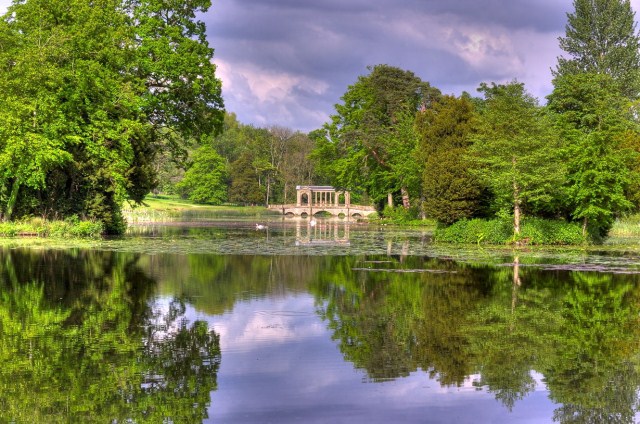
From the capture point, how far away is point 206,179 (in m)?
122

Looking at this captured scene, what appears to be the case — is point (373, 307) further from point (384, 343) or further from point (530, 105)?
point (530, 105)

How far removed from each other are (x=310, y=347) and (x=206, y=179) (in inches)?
4415

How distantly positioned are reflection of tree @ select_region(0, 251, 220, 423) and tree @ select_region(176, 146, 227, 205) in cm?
10356

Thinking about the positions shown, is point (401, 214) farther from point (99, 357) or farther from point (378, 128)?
point (99, 357)

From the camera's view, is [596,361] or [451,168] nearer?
[596,361]

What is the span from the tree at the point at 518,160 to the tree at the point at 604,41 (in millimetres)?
46807

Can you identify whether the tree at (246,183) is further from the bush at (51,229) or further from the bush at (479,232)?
the bush at (479,232)

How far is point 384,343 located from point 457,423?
3.97 m

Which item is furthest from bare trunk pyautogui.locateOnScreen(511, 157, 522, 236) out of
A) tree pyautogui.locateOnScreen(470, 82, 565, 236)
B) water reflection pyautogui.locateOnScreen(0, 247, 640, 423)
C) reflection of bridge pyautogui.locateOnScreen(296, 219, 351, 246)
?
water reflection pyautogui.locateOnScreen(0, 247, 640, 423)

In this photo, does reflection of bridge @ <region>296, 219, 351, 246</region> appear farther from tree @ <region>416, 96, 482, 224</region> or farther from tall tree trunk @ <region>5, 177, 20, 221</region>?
tall tree trunk @ <region>5, 177, 20, 221</region>

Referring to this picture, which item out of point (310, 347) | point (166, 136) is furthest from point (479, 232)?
point (310, 347)

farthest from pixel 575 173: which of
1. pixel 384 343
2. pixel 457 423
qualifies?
pixel 457 423

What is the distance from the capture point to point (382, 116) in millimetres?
75688

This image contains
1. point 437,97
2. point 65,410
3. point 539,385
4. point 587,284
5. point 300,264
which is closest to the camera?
point 65,410
